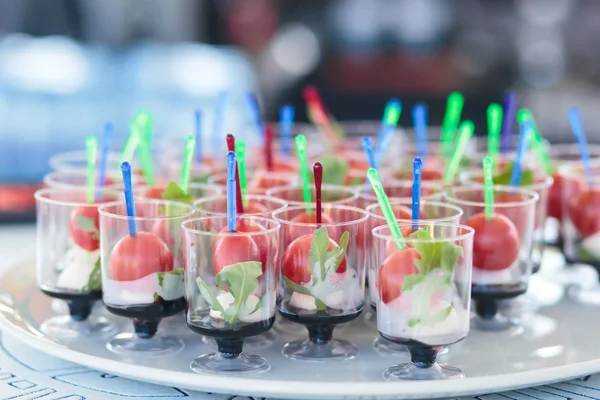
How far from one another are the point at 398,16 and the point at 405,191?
8.82ft

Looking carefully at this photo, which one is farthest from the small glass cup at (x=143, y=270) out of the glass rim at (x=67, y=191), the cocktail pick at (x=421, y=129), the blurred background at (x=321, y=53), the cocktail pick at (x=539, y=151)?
the blurred background at (x=321, y=53)

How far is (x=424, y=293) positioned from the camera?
127 cm

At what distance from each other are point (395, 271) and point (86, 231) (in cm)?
58

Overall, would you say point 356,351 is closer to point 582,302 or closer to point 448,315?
point 448,315

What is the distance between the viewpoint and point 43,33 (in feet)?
12.5

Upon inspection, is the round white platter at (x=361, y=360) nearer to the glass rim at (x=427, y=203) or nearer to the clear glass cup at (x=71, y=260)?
the clear glass cup at (x=71, y=260)

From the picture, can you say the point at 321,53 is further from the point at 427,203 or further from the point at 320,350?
the point at 320,350

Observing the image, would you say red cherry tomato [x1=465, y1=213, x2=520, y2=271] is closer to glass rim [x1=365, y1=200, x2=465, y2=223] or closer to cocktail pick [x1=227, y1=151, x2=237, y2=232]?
glass rim [x1=365, y1=200, x2=465, y2=223]

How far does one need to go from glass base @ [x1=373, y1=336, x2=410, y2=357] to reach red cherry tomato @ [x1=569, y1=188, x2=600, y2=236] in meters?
0.57

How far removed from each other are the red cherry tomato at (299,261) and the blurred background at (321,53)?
2.27 meters

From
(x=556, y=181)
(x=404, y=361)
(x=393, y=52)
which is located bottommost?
(x=404, y=361)

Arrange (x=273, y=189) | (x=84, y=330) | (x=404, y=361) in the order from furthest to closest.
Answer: (x=273, y=189) → (x=84, y=330) → (x=404, y=361)

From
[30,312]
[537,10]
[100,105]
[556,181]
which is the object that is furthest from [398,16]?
[30,312]

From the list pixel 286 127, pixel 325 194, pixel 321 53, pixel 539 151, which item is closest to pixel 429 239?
pixel 325 194
